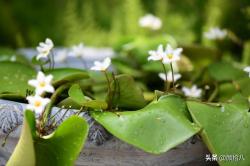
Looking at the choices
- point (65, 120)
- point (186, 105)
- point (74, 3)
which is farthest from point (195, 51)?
point (74, 3)

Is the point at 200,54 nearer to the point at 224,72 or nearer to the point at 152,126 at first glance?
the point at 224,72

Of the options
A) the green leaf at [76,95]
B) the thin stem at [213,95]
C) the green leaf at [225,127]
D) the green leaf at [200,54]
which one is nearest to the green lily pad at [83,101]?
the green leaf at [76,95]

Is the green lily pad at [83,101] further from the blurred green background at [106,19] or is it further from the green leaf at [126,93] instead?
the blurred green background at [106,19]

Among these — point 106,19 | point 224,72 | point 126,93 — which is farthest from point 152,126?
point 106,19

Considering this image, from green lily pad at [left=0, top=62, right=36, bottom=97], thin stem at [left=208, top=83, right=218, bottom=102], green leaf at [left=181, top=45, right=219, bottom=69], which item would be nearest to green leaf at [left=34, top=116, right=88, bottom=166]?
green lily pad at [left=0, top=62, right=36, bottom=97]

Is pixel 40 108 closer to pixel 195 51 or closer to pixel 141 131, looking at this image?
pixel 141 131

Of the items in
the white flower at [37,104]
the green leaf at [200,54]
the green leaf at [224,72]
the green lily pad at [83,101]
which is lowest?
the white flower at [37,104]

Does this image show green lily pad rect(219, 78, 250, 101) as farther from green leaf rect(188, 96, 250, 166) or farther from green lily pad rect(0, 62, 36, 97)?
green lily pad rect(0, 62, 36, 97)
